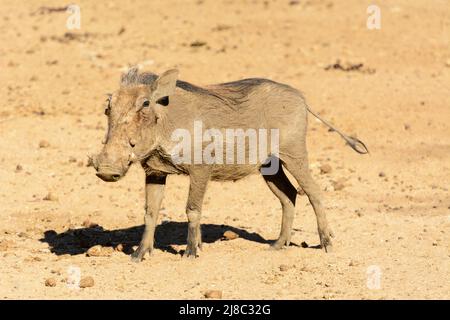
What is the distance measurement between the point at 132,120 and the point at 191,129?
57cm

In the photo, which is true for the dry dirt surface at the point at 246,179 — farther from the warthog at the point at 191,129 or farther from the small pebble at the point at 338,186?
the warthog at the point at 191,129

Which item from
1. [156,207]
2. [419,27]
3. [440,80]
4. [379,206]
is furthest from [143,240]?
[419,27]

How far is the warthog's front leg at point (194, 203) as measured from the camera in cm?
701

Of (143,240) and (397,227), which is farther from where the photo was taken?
(397,227)

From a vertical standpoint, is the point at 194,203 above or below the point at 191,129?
below

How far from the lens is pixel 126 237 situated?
802 centimetres

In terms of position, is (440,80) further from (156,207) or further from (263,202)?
(156,207)

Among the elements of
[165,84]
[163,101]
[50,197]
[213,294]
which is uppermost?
[165,84]

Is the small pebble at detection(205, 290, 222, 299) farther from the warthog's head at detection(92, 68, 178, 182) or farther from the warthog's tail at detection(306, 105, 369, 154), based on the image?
the warthog's tail at detection(306, 105, 369, 154)

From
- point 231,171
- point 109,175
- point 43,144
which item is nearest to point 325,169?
point 231,171

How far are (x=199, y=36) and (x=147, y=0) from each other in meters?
3.05

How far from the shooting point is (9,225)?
8.16 metres

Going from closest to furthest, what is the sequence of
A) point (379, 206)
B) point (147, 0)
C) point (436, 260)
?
1. point (436, 260)
2. point (379, 206)
3. point (147, 0)

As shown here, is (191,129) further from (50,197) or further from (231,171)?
(50,197)
